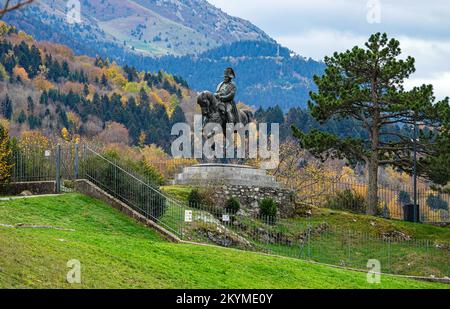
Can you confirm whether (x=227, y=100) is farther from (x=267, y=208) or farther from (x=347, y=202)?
(x=347, y=202)

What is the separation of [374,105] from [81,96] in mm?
110211

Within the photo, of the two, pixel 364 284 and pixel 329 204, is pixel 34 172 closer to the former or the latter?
pixel 364 284

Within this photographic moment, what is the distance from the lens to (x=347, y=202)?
45.3 m

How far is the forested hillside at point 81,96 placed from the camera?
133125 millimetres

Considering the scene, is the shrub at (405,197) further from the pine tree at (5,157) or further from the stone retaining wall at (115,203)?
the pine tree at (5,157)

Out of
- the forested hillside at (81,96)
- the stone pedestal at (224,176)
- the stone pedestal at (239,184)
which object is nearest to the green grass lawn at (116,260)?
the stone pedestal at (239,184)

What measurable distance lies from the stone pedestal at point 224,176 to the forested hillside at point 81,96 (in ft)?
280

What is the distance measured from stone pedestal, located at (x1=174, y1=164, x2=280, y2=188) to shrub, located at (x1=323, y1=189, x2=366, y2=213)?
7581 mm

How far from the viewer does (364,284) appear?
24359 millimetres

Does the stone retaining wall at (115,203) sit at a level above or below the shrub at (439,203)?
above

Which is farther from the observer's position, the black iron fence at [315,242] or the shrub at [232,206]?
the shrub at [232,206]

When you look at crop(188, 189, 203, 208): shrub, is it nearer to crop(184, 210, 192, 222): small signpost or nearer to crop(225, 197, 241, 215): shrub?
crop(225, 197, 241, 215): shrub
